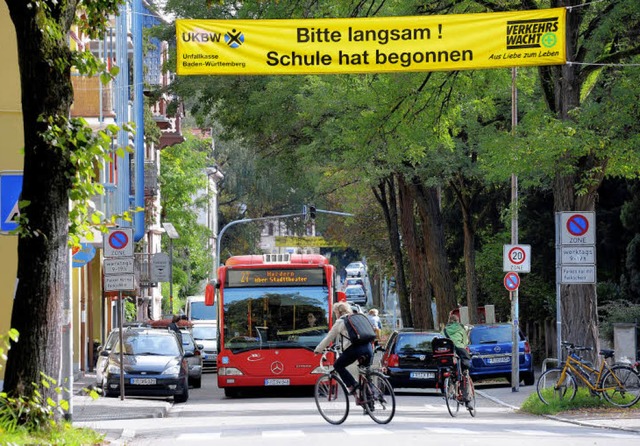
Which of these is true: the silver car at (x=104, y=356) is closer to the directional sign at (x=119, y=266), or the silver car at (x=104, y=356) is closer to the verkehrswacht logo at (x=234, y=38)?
the directional sign at (x=119, y=266)

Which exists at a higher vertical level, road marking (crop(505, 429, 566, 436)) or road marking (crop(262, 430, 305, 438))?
road marking (crop(262, 430, 305, 438))

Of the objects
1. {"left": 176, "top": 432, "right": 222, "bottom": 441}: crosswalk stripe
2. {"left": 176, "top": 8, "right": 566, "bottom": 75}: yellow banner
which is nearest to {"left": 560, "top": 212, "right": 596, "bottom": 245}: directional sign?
{"left": 176, "top": 8, "right": 566, "bottom": 75}: yellow banner

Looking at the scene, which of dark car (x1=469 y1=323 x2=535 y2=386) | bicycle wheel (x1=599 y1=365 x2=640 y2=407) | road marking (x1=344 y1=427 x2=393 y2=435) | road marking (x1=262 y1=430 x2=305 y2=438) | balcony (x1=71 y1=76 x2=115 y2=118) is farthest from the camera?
balcony (x1=71 y1=76 x2=115 y2=118)

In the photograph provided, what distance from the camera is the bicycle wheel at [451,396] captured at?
22.3 metres

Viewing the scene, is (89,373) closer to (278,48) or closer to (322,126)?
(322,126)

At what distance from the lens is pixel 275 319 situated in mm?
28500

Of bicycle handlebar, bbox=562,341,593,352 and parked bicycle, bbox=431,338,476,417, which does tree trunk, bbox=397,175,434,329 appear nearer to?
bicycle handlebar, bbox=562,341,593,352

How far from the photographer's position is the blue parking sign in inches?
600

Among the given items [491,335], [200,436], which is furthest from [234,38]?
[491,335]

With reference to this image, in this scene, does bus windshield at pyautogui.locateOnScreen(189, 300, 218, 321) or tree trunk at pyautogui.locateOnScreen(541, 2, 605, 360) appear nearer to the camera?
tree trunk at pyautogui.locateOnScreen(541, 2, 605, 360)

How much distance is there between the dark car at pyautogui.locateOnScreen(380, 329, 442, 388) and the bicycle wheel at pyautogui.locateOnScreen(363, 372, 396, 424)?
38.2 ft

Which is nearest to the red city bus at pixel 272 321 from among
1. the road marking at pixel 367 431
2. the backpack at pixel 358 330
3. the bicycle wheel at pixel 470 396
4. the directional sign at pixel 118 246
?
the directional sign at pixel 118 246

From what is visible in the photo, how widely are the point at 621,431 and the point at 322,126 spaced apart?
21661 mm

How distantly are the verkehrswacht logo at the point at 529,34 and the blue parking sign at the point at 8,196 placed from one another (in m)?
8.42
